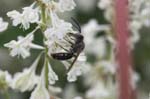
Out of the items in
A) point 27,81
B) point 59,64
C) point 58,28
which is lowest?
point 59,64

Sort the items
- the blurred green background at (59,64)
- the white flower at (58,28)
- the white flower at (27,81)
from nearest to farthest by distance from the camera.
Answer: the white flower at (58,28), the white flower at (27,81), the blurred green background at (59,64)

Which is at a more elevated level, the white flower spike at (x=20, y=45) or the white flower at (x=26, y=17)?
the white flower at (x=26, y=17)

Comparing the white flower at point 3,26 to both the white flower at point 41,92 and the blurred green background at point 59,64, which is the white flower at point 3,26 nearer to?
the white flower at point 41,92

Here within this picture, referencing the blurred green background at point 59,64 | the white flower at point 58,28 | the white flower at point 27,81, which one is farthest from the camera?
the blurred green background at point 59,64

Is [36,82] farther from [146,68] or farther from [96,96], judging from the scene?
[146,68]

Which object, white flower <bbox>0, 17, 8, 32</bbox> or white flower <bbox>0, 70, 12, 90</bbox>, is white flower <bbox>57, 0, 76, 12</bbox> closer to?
white flower <bbox>0, 17, 8, 32</bbox>

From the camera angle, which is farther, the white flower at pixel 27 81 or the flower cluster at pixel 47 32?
the white flower at pixel 27 81

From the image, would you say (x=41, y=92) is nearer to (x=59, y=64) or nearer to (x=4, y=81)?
(x=4, y=81)

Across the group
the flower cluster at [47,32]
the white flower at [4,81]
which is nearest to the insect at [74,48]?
the flower cluster at [47,32]

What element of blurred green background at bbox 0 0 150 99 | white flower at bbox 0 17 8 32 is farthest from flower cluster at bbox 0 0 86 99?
blurred green background at bbox 0 0 150 99

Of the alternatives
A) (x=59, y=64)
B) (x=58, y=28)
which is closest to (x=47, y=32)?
(x=58, y=28)
